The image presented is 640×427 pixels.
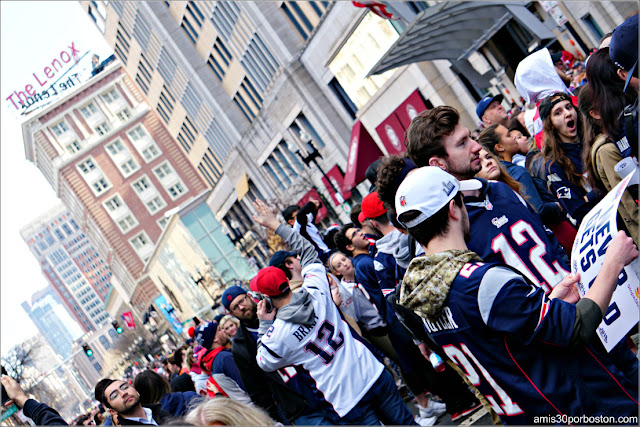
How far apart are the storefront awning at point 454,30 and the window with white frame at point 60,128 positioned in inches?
3899

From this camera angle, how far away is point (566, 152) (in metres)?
5.41

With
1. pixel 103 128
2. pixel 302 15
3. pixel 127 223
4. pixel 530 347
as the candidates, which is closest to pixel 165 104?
pixel 302 15

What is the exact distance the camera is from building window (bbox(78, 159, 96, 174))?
349ft

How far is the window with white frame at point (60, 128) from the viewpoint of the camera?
109325 millimetres

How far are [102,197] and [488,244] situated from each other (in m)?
107

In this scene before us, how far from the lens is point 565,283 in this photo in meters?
2.88

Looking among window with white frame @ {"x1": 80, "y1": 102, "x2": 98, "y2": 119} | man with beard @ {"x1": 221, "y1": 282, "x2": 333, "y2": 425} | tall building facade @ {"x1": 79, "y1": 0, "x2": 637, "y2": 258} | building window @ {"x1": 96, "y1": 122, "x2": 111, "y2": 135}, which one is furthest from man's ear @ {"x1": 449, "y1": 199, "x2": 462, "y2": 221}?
window with white frame @ {"x1": 80, "y1": 102, "x2": 98, "y2": 119}

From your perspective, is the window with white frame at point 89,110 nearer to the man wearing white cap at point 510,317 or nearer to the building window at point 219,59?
the building window at point 219,59

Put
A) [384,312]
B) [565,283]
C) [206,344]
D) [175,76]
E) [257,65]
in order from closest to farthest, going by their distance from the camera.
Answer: [565,283], [384,312], [206,344], [257,65], [175,76]

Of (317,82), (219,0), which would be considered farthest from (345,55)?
(219,0)

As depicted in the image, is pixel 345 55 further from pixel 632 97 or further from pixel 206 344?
pixel 632 97

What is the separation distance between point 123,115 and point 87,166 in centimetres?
1114

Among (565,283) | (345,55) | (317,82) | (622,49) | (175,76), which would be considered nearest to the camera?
(565,283)

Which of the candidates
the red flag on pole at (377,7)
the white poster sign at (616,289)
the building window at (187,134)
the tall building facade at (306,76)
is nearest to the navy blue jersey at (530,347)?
the white poster sign at (616,289)
